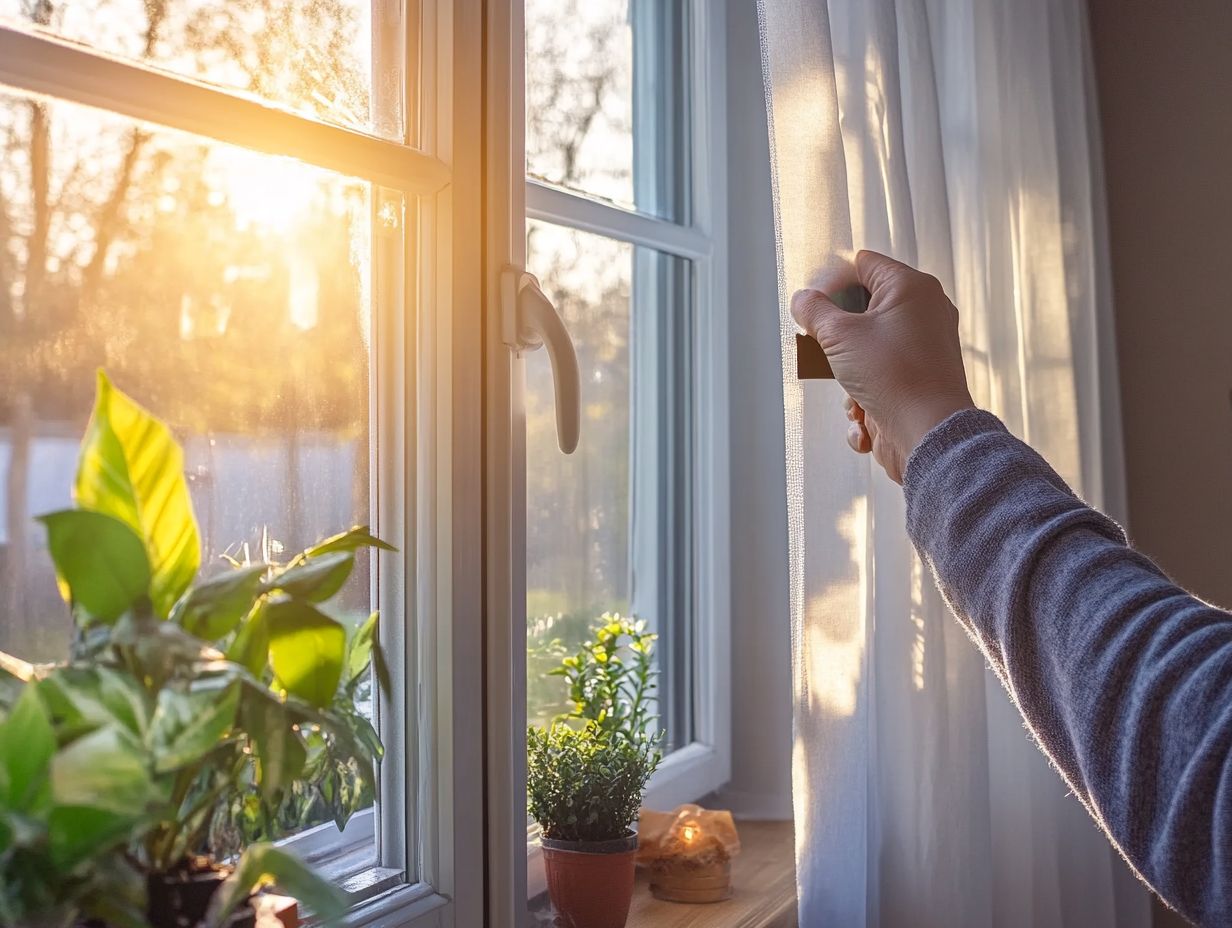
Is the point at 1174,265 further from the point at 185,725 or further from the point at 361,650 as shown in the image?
the point at 185,725

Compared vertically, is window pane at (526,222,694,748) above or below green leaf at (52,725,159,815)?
above

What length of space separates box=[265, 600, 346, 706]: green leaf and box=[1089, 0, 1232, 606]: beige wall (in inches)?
73.8

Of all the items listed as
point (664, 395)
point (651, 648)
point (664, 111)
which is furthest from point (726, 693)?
point (664, 111)

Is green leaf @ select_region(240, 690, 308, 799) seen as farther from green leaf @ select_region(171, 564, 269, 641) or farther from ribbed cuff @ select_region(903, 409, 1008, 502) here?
ribbed cuff @ select_region(903, 409, 1008, 502)

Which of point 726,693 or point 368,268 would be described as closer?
point 368,268

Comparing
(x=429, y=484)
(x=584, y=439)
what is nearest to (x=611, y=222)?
(x=584, y=439)

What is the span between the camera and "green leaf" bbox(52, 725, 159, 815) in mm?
436

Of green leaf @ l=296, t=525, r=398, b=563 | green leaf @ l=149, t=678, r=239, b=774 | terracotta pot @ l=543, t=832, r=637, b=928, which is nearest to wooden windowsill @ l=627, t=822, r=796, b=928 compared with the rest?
terracotta pot @ l=543, t=832, r=637, b=928

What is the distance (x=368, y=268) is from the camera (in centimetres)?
97

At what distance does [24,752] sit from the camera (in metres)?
0.44

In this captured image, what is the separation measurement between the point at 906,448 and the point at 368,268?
459 millimetres

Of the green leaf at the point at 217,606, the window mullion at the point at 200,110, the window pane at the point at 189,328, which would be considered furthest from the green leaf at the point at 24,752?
the window mullion at the point at 200,110

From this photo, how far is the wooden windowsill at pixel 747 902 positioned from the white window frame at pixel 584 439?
13 cm

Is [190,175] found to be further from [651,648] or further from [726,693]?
[726,693]
